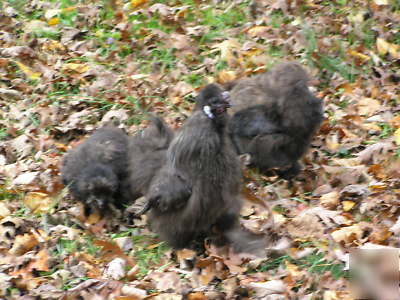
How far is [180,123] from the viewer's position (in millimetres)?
7988

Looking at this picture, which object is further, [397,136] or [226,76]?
[226,76]

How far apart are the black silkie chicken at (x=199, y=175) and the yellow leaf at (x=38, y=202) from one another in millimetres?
1285

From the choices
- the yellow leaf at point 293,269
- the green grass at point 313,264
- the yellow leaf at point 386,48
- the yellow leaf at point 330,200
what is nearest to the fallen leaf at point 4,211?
the green grass at point 313,264

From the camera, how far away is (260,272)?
5.60 m

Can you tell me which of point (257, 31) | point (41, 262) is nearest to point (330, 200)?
point (41, 262)

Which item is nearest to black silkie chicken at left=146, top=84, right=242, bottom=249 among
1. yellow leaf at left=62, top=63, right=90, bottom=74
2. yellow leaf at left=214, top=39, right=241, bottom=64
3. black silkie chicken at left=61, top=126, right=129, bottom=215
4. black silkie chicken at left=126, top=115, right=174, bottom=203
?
black silkie chicken at left=126, top=115, right=174, bottom=203

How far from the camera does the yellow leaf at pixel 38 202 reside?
6508mm

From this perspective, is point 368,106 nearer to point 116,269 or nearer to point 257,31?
point 257,31

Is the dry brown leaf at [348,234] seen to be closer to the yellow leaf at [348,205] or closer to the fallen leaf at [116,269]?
the yellow leaf at [348,205]

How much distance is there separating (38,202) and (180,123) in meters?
2.19

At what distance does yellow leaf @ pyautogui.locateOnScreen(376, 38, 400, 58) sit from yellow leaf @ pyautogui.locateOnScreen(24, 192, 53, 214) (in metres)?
5.34

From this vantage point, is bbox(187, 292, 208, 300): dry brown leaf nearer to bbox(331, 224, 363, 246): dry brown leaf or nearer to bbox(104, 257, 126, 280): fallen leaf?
bbox(104, 257, 126, 280): fallen leaf

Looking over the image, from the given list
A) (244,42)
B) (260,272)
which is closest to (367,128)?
(244,42)

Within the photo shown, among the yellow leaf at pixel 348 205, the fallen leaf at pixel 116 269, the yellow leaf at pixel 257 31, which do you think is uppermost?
the yellow leaf at pixel 257 31
